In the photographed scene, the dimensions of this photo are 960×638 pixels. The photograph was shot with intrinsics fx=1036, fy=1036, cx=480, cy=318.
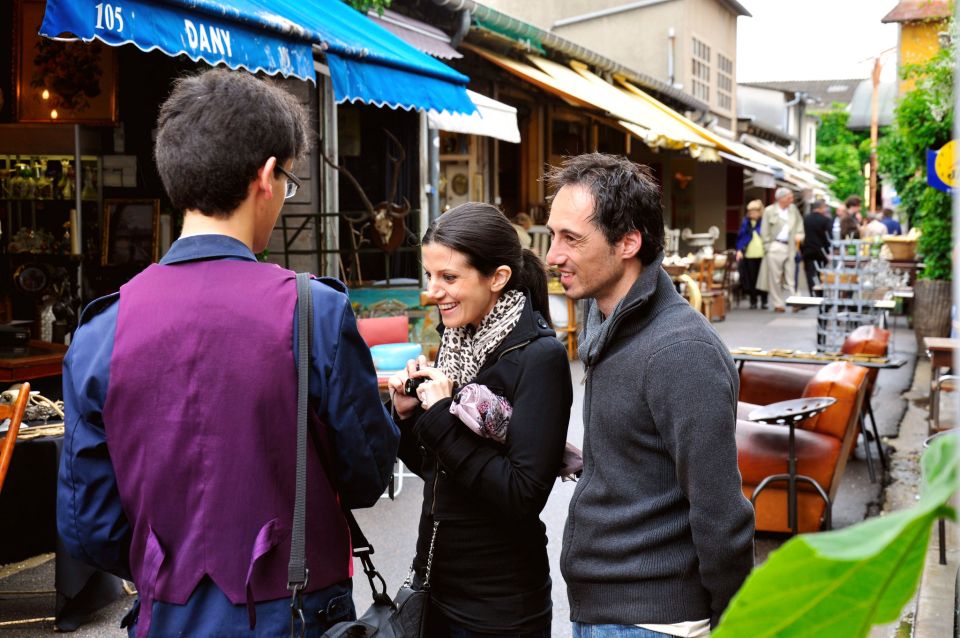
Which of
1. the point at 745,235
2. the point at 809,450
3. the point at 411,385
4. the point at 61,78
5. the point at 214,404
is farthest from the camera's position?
the point at 745,235

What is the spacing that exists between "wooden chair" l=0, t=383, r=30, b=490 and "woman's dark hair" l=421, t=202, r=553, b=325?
2.03 m

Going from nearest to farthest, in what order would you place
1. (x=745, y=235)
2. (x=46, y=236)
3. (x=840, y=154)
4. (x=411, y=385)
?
(x=411, y=385), (x=46, y=236), (x=745, y=235), (x=840, y=154)

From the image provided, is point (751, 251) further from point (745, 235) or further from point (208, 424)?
point (208, 424)

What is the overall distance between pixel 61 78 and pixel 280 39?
230 cm

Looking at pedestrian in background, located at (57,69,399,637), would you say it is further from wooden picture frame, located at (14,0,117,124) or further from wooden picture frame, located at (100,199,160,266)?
wooden picture frame, located at (100,199,160,266)

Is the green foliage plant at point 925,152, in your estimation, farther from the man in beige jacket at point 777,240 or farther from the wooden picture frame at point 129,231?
the wooden picture frame at point 129,231

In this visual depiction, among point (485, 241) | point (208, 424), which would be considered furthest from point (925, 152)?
point (208, 424)

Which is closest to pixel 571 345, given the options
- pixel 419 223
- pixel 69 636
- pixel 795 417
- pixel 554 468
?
pixel 419 223

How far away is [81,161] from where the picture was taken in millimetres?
8219

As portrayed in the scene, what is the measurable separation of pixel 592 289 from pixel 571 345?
930 cm

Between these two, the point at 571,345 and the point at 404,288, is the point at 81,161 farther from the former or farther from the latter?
the point at 571,345

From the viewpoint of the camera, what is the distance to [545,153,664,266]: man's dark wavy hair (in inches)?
84.6

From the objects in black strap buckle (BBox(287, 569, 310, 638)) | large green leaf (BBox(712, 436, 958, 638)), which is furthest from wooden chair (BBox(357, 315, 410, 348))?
large green leaf (BBox(712, 436, 958, 638))

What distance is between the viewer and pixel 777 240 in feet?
57.7
